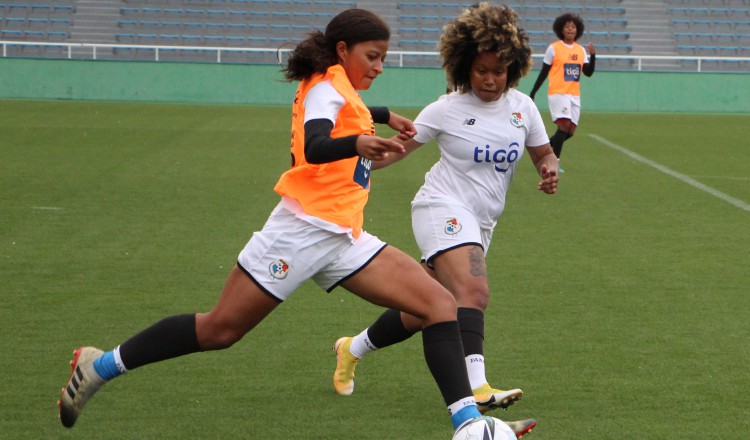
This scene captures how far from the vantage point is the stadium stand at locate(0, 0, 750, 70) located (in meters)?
33.3

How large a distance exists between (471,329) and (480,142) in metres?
0.90

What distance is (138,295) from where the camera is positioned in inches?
284

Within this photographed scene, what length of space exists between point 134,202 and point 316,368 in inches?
240

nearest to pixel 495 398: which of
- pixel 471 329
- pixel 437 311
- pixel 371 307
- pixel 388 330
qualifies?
pixel 471 329

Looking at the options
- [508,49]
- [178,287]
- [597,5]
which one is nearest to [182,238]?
[178,287]

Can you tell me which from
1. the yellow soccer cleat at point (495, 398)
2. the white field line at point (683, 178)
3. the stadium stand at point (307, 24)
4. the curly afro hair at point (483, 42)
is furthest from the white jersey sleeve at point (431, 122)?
the stadium stand at point (307, 24)

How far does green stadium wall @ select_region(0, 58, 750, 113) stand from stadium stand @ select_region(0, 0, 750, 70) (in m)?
2.49

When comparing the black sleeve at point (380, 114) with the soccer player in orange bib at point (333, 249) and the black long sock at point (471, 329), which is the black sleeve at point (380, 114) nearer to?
the soccer player in orange bib at point (333, 249)

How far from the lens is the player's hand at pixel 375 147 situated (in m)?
3.79

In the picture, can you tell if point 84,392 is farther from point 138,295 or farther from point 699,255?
point 699,255

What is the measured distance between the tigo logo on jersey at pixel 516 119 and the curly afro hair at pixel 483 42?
136 millimetres

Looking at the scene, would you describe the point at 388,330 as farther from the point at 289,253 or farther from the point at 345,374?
the point at 289,253

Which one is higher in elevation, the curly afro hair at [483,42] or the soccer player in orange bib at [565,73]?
the curly afro hair at [483,42]

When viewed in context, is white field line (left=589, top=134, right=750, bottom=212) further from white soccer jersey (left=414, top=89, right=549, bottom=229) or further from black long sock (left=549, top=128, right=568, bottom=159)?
white soccer jersey (left=414, top=89, right=549, bottom=229)
